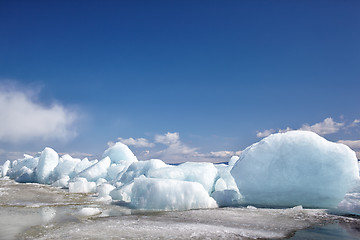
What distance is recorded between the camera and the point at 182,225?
6742 mm

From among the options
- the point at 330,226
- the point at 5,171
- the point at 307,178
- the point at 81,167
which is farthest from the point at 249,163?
the point at 5,171

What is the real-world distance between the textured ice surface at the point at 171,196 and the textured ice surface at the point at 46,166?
53.8 ft

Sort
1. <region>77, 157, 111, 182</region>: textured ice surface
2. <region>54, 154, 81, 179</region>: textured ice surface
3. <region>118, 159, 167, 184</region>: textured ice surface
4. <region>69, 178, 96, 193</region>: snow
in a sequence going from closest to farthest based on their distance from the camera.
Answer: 1. <region>118, 159, 167, 184</region>: textured ice surface
2. <region>69, 178, 96, 193</region>: snow
3. <region>77, 157, 111, 182</region>: textured ice surface
4. <region>54, 154, 81, 179</region>: textured ice surface

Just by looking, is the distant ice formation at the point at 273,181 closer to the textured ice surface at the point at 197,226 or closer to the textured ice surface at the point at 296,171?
the textured ice surface at the point at 296,171

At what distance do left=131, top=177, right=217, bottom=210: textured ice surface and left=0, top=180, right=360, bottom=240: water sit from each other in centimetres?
93

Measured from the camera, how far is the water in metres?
5.81

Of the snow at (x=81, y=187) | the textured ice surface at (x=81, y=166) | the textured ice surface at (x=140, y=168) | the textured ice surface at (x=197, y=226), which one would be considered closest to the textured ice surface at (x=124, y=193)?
the textured ice surface at (x=140, y=168)

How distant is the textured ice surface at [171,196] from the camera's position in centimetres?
967

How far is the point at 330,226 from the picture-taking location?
268 inches

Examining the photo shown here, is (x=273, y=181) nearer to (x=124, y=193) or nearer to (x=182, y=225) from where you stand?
(x=182, y=225)

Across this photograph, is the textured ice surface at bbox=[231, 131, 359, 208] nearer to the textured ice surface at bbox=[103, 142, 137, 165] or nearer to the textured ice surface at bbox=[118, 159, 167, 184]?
the textured ice surface at bbox=[118, 159, 167, 184]

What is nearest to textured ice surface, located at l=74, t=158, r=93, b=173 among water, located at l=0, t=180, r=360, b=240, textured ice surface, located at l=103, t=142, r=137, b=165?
textured ice surface, located at l=103, t=142, r=137, b=165

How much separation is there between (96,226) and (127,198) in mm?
5478

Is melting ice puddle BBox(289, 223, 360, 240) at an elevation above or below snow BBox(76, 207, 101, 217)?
below
